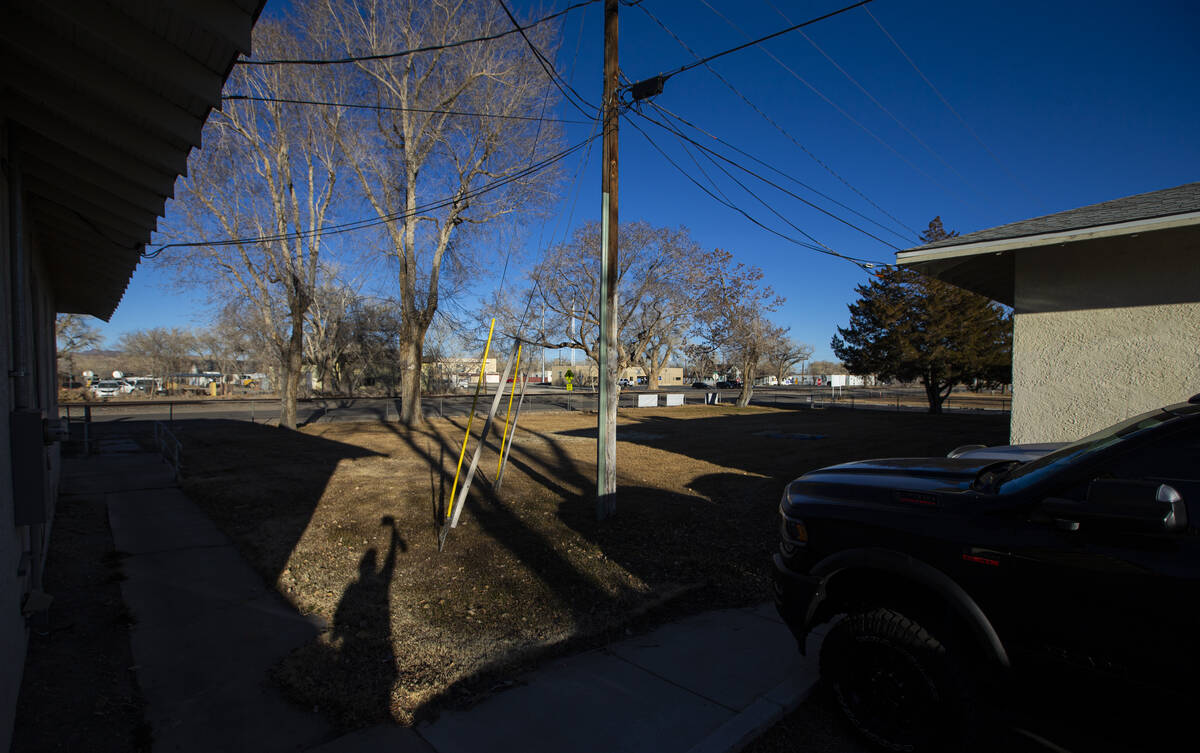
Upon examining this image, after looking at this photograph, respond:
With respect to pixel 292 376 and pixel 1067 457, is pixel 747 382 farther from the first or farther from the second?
pixel 1067 457

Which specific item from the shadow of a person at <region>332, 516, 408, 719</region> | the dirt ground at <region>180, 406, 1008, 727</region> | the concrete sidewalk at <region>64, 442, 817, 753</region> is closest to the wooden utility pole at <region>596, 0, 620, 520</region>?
the dirt ground at <region>180, 406, 1008, 727</region>

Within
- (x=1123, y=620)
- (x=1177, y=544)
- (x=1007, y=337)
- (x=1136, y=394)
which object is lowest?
(x=1123, y=620)

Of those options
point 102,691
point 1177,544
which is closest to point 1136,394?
point 1177,544

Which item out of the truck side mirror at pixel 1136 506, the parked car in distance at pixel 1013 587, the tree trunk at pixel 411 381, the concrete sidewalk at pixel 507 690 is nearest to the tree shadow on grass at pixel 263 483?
the concrete sidewalk at pixel 507 690

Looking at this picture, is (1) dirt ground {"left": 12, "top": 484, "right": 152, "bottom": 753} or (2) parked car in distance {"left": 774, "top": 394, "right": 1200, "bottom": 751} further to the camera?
(1) dirt ground {"left": 12, "top": 484, "right": 152, "bottom": 753}

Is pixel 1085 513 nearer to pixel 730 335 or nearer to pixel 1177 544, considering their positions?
pixel 1177 544

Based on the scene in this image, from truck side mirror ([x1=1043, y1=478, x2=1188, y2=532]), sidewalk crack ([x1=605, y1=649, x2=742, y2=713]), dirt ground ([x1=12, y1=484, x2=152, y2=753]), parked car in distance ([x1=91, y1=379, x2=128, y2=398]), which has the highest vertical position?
truck side mirror ([x1=1043, y1=478, x2=1188, y2=532])

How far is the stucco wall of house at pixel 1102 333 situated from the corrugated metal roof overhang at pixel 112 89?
798 cm

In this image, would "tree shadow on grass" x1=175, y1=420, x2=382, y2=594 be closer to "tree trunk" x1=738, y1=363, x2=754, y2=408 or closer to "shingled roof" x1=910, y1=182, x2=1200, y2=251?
"shingled roof" x1=910, y1=182, x2=1200, y2=251

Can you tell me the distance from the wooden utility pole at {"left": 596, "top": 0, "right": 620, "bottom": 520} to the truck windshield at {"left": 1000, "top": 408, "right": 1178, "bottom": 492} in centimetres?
465

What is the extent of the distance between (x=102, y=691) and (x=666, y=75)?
814 centimetres

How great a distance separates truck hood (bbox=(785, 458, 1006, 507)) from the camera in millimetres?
2923

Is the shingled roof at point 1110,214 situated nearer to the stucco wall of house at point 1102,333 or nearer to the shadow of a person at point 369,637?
the stucco wall of house at point 1102,333

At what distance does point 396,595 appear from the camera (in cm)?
479
